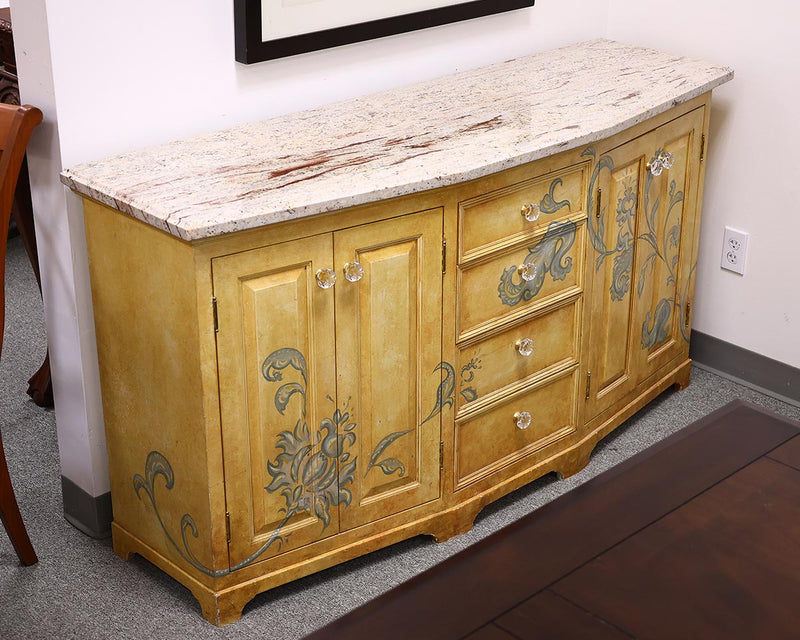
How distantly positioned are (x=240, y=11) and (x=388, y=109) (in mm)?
391

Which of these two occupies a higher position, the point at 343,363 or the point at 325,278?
the point at 325,278

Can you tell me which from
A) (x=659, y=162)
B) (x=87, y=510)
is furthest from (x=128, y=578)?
(x=659, y=162)

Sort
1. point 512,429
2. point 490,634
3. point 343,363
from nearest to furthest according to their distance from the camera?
point 490,634
point 343,363
point 512,429

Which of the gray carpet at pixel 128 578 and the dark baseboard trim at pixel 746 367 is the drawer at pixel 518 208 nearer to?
the gray carpet at pixel 128 578

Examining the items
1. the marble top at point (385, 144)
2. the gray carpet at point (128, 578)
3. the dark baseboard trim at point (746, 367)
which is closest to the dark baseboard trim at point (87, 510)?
the gray carpet at point (128, 578)

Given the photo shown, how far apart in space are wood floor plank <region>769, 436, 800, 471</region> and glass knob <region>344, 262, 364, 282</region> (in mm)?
820

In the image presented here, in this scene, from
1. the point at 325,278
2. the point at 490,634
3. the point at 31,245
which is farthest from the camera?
the point at 31,245

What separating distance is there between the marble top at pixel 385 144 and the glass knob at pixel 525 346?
0.43 metres

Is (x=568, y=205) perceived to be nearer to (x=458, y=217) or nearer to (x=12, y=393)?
(x=458, y=217)

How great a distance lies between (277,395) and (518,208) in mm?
619

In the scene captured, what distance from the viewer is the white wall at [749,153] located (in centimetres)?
270

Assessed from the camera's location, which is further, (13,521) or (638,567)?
(13,521)

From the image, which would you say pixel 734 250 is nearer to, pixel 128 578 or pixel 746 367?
pixel 746 367

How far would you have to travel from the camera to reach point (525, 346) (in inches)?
91.7
